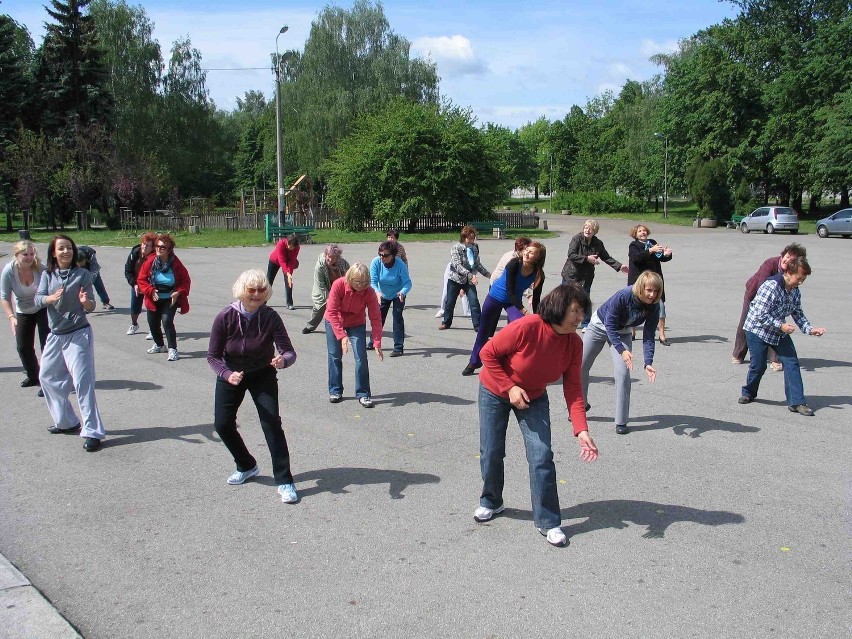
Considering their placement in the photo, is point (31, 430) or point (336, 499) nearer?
point (336, 499)

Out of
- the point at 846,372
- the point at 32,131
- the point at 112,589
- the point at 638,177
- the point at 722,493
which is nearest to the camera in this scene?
the point at 112,589

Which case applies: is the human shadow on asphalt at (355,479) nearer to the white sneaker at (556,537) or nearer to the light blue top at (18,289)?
the white sneaker at (556,537)

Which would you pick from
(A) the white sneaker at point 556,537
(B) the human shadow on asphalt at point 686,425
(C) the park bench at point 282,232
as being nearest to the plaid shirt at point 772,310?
(B) the human shadow on asphalt at point 686,425

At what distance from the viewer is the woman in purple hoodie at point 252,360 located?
5.39 meters

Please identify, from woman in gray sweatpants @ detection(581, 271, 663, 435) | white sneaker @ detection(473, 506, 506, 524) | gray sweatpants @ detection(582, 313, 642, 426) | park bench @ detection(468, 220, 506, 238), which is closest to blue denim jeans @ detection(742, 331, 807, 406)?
woman in gray sweatpants @ detection(581, 271, 663, 435)

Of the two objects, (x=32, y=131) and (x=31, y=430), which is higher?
(x=32, y=131)

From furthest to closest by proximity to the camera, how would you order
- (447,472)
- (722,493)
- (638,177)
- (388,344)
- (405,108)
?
1. (638,177)
2. (405,108)
3. (388,344)
4. (447,472)
5. (722,493)

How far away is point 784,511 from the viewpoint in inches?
209

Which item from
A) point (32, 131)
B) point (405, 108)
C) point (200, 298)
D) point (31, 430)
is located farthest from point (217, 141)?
point (31, 430)

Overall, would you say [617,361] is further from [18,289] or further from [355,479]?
[18,289]

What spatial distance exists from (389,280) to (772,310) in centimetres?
504

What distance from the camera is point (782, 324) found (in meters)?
7.75

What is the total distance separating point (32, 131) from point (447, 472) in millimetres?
48365

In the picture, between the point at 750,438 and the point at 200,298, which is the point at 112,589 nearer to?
the point at 750,438
